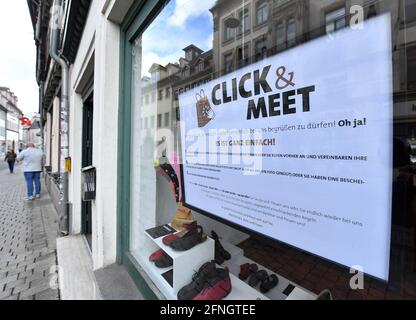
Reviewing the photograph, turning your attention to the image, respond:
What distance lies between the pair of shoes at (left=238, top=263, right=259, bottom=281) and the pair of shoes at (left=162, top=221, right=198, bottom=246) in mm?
409

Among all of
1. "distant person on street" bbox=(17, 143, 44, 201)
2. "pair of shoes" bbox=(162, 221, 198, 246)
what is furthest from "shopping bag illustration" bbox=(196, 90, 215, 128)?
"distant person on street" bbox=(17, 143, 44, 201)

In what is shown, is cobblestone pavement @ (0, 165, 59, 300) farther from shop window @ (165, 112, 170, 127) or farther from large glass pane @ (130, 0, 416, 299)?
shop window @ (165, 112, 170, 127)

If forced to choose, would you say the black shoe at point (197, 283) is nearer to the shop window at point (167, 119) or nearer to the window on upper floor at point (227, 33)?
the shop window at point (167, 119)

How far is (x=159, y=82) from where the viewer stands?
1886mm

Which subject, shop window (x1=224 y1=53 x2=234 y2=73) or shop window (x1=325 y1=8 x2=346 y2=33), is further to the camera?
shop window (x1=224 y1=53 x2=234 y2=73)

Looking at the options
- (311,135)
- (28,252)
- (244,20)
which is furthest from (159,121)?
(28,252)

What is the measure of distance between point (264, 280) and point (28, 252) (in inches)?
134

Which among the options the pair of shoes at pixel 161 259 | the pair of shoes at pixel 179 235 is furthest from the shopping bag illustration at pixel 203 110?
the pair of shoes at pixel 161 259

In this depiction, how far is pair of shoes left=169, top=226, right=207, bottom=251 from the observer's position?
1454 millimetres

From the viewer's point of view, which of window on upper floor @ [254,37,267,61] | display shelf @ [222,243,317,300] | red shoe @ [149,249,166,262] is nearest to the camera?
window on upper floor @ [254,37,267,61]

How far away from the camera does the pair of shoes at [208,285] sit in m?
1.21

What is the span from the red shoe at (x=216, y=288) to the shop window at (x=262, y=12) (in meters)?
1.34

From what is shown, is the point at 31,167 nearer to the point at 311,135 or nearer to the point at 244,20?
the point at 244,20

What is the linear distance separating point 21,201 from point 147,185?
6.30 metres
